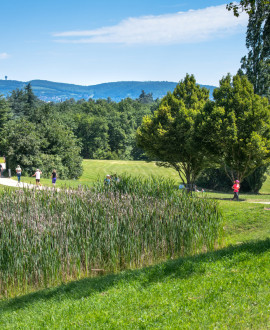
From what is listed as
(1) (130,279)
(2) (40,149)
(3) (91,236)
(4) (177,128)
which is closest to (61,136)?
(2) (40,149)

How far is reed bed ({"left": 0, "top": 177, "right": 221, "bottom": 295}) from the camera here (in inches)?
329

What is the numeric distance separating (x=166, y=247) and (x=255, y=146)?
12.8 metres

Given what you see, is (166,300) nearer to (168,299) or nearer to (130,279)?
(168,299)

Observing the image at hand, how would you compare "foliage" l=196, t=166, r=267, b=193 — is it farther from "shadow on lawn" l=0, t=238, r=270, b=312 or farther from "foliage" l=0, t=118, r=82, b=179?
"shadow on lawn" l=0, t=238, r=270, b=312

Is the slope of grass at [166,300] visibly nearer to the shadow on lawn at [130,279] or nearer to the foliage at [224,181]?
the shadow on lawn at [130,279]

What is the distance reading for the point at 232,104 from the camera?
2173 centimetres

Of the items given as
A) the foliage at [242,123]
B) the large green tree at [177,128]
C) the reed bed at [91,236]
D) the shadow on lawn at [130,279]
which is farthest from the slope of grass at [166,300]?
the large green tree at [177,128]

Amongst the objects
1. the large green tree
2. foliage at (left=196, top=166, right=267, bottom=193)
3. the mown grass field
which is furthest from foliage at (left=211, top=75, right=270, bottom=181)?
foliage at (left=196, top=166, right=267, bottom=193)

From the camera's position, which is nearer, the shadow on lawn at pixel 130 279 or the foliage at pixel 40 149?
the shadow on lawn at pixel 130 279

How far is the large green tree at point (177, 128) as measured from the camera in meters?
24.1

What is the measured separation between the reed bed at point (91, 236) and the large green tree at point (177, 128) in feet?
42.1

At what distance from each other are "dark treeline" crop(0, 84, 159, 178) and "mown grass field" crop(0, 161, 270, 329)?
1133 inches

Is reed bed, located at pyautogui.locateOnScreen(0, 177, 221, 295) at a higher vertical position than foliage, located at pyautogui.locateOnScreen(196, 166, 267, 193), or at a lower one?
higher

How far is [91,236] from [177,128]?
52.2 feet
